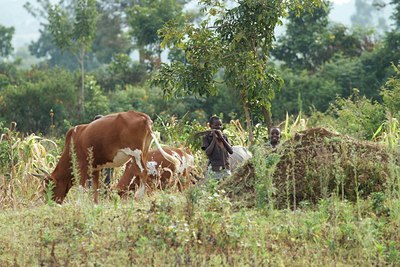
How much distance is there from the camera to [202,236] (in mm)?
7285

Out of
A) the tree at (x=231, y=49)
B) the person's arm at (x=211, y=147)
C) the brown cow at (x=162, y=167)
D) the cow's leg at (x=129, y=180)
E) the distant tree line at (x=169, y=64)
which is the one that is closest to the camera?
the person's arm at (x=211, y=147)

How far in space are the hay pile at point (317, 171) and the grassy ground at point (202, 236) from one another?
28.6 inches

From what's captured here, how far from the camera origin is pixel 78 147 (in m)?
11.7

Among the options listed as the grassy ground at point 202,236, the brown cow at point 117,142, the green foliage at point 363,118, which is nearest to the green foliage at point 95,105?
the green foliage at point 363,118

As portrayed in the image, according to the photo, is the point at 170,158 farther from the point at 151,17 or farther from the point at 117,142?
the point at 151,17

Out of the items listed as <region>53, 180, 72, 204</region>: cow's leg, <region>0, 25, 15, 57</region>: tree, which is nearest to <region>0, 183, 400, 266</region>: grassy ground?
<region>53, 180, 72, 204</region>: cow's leg

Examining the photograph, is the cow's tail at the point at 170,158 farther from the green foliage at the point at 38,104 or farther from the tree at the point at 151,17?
the tree at the point at 151,17

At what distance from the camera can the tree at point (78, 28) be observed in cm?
3114

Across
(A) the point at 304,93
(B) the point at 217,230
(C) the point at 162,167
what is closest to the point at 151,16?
(A) the point at 304,93

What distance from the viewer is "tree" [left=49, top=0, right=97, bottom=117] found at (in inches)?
1226

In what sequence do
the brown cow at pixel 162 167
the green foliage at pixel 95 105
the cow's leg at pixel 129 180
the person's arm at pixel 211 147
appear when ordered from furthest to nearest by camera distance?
the green foliage at pixel 95 105 < the brown cow at pixel 162 167 < the cow's leg at pixel 129 180 < the person's arm at pixel 211 147

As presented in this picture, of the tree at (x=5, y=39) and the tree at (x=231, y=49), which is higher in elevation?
the tree at (x=231, y=49)

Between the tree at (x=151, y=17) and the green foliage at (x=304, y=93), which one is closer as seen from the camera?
the green foliage at (x=304, y=93)

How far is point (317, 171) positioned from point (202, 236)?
224 centimetres
